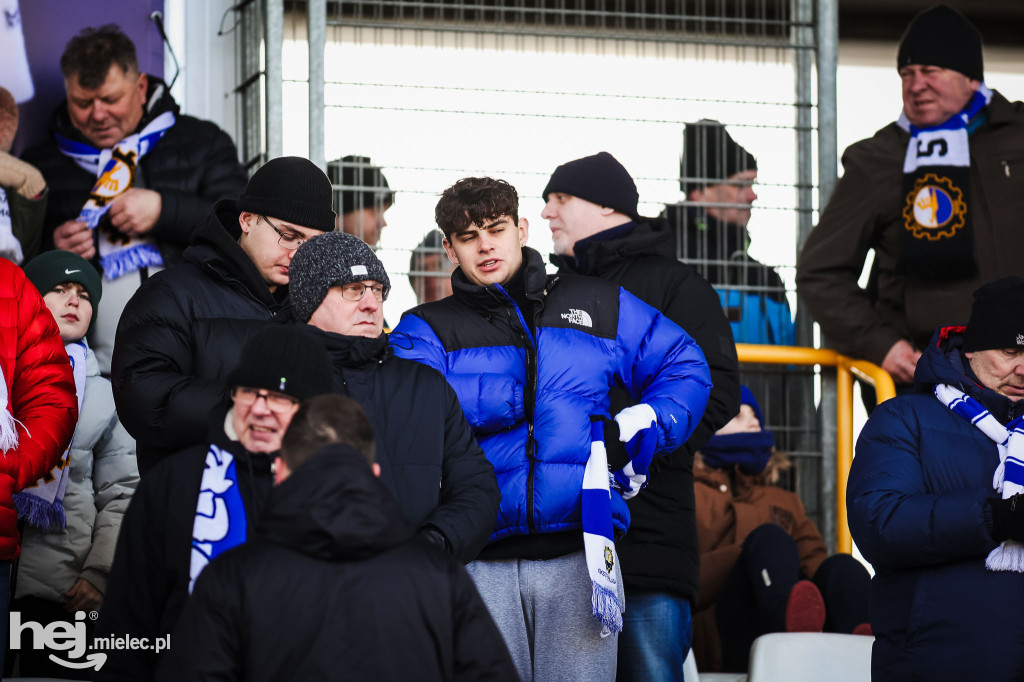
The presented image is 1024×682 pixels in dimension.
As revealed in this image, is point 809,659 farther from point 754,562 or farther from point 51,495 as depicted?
point 51,495

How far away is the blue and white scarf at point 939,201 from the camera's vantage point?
21.3 feet

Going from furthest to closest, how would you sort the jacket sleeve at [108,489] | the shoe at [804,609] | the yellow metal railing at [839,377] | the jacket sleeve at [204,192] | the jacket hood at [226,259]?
the yellow metal railing at [839,377], the jacket sleeve at [204,192], the shoe at [804,609], the jacket sleeve at [108,489], the jacket hood at [226,259]

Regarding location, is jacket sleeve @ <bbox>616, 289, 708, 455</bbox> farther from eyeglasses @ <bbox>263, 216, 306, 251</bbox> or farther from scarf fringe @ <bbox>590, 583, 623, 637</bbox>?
eyeglasses @ <bbox>263, 216, 306, 251</bbox>

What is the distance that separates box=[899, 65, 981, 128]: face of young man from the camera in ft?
21.9

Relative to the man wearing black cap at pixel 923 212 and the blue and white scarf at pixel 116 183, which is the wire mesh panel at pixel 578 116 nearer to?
the man wearing black cap at pixel 923 212

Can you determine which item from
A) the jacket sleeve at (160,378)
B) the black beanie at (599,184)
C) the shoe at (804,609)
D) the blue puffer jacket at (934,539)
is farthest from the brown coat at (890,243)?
the jacket sleeve at (160,378)

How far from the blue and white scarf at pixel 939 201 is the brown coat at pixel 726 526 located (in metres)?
1.12

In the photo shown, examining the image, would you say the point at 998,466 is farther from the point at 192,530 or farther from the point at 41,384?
the point at 41,384

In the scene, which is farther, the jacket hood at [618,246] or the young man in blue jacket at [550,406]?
the jacket hood at [618,246]

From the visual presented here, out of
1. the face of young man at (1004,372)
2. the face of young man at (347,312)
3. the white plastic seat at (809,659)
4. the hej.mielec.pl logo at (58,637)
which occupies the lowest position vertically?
the white plastic seat at (809,659)

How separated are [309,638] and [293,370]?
2.67ft

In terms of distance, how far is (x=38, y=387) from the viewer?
4.83 metres

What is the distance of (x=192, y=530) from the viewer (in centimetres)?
367

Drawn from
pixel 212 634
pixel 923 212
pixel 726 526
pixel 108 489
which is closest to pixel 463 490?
pixel 212 634
